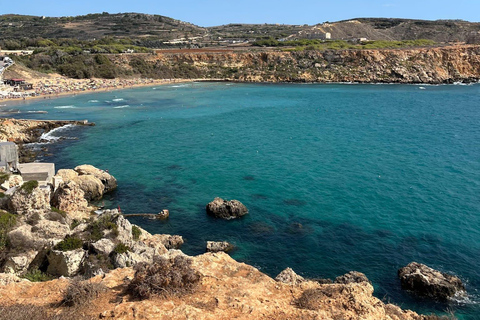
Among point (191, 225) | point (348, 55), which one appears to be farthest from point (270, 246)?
point (348, 55)

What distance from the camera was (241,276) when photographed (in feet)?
44.8

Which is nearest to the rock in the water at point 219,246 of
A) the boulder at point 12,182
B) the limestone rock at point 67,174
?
the boulder at point 12,182

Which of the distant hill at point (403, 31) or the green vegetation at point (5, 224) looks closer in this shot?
the green vegetation at point (5, 224)

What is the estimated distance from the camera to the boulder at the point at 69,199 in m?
25.9

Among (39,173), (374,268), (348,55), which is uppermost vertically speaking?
(348,55)

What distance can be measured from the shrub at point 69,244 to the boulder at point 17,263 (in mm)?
1195

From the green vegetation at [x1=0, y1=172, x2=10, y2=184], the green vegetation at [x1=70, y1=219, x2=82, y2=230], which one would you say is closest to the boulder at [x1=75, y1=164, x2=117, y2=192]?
the green vegetation at [x1=0, y1=172, x2=10, y2=184]

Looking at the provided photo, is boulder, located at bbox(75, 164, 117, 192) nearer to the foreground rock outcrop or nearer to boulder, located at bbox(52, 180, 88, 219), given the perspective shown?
boulder, located at bbox(52, 180, 88, 219)

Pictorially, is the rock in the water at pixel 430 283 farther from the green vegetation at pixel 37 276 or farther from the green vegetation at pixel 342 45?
the green vegetation at pixel 342 45

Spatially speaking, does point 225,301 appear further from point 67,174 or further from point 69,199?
point 67,174

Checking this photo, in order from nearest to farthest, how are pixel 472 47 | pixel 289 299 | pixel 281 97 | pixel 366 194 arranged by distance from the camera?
pixel 289 299 → pixel 366 194 → pixel 281 97 → pixel 472 47

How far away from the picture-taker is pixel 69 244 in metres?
16.8

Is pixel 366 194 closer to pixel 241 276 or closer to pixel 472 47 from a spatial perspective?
pixel 241 276

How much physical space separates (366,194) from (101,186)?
69.8ft
